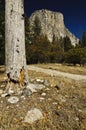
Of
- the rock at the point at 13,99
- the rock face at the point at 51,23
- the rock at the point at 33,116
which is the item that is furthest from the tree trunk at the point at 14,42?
the rock face at the point at 51,23

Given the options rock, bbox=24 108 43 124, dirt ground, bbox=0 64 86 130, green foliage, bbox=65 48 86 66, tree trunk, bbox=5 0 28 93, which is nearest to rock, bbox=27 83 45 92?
dirt ground, bbox=0 64 86 130

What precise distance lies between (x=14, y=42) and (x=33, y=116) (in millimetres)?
2391

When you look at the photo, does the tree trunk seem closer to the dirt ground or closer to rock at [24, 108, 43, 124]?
the dirt ground

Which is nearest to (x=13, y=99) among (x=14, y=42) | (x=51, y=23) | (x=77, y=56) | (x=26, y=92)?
(x=26, y=92)

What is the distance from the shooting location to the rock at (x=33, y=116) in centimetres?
552

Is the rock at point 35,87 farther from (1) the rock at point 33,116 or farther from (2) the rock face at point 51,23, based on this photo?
(2) the rock face at point 51,23

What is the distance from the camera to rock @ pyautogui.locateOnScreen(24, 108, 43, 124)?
5522mm

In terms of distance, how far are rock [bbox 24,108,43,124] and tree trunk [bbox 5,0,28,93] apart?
139cm

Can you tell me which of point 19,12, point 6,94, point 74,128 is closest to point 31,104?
point 6,94

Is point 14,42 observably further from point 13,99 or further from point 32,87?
point 13,99

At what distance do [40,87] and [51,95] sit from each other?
716 mm

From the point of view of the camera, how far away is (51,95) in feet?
→ 22.3

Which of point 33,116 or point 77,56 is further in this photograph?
point 77,56

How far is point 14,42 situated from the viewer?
6941mm
